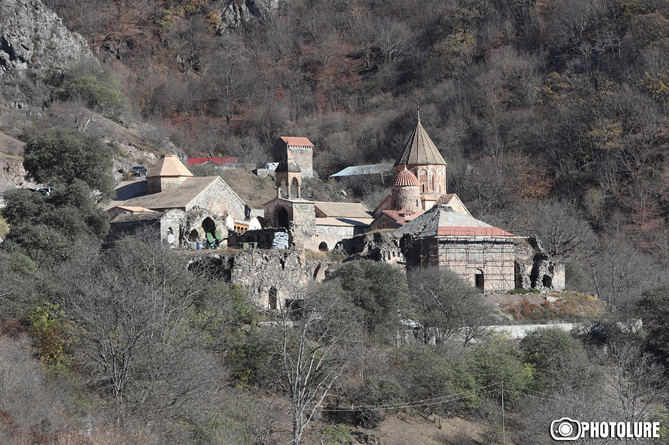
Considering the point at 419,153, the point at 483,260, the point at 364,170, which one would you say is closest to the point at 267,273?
the point at 483,260

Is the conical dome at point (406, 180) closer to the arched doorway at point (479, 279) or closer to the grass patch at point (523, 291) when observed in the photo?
the arched doorway at point (479, 279)

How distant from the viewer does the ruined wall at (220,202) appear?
122 ft

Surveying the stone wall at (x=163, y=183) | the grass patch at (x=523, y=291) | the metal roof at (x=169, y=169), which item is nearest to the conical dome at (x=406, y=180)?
the grass patch at (x=523, y=291)

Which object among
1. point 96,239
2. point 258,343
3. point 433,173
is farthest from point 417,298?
point 433,173

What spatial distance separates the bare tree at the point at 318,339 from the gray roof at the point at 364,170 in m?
40.8

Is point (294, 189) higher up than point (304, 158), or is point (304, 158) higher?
point (304, 158)

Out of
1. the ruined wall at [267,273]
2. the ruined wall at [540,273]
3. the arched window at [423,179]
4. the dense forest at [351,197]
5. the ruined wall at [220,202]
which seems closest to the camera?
the dense forest at [351,197]

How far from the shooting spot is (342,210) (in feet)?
155

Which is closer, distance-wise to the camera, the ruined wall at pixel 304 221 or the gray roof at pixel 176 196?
the gray roof at pixel 176 196

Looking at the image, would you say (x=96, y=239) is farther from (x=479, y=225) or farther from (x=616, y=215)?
(x=616, y=215)

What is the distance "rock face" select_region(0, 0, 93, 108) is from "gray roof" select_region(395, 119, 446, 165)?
32.5m

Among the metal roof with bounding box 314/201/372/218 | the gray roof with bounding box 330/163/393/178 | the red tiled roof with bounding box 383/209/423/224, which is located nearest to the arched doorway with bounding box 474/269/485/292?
the red tiled roof with bounding box 383/209/423/224

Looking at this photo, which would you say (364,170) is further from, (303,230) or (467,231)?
(467,231)
